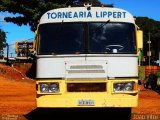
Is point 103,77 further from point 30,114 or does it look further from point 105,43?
point 30,114

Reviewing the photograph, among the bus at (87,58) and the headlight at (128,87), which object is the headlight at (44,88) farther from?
the headlight at (128,87)

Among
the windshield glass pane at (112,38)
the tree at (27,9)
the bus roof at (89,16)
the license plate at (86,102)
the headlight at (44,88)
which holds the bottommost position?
the license plate at (86,102)

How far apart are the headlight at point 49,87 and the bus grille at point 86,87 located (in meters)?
0.31

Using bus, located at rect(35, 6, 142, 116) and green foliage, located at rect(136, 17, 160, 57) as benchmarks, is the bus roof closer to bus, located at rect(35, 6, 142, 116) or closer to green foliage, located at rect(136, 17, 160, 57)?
bus, located at rect(35, 6, 142, 116)

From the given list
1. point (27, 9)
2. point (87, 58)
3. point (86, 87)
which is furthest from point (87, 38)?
point (27, 9)

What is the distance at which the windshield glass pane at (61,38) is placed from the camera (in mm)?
12742

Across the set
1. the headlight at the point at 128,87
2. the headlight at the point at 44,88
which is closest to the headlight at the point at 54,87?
the headlight at the point at 44,88

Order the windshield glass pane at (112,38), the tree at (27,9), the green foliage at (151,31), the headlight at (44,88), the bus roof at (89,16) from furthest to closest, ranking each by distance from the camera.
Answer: the green foliage at (151,31) < the tree at (27,9) < the bus roof at (89,16) < the windshield glass pane at (112,38) < the headlight at (44,88)

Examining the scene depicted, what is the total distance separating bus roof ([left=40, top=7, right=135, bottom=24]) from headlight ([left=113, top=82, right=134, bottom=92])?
177cm

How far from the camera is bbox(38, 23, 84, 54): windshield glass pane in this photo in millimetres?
12742

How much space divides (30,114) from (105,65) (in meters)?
4.56

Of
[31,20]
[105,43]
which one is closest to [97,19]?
[105,43]

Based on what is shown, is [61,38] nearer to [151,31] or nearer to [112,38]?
[112,38]

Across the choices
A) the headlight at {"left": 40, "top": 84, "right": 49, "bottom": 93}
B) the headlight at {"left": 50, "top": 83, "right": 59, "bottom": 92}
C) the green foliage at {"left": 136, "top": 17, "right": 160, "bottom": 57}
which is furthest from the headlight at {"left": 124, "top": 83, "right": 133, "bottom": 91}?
the green foliage at {"left": 136, "top": 17, "right": 160, "bottom": 57}
